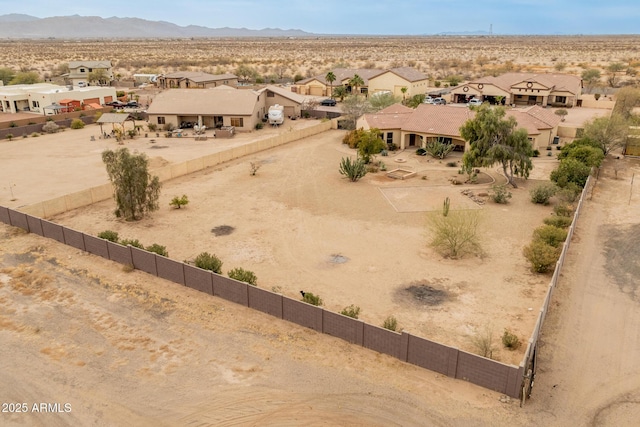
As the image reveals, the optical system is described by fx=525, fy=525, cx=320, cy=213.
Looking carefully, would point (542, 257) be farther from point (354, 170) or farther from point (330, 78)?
point (330, 78)

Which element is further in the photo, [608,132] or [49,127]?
[49,127]

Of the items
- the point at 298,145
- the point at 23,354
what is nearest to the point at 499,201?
the point at 298,145

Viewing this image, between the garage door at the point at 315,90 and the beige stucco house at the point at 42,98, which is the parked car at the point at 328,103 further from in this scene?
the beige stucco house at the point at 42,98

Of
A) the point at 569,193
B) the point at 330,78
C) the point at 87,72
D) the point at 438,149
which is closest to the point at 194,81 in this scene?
the point at 330,78

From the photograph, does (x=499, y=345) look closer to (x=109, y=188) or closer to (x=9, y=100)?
(x=109, y=188)

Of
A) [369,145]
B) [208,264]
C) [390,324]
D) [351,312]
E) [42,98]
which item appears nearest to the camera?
[390,324]

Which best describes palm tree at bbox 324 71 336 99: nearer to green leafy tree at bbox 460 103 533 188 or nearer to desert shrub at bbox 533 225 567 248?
green leafy tree at bbox 460 103 533 188

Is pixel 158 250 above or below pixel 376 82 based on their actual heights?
below
